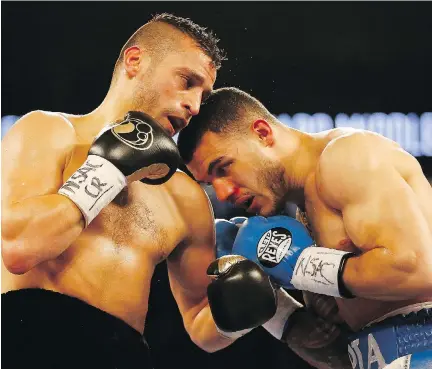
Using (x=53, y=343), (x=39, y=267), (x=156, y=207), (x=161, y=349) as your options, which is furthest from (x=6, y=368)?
(x=161, y=349)

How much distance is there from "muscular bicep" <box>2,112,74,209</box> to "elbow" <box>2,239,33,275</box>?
0.10 meters

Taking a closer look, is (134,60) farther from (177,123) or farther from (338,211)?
(338,211)

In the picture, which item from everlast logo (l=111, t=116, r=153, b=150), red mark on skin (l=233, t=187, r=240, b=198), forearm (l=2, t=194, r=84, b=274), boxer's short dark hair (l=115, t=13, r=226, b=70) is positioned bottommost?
red mark on skin (l=233, t=187, r=240, b=198)

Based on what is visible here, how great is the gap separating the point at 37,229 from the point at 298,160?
923 millimetres

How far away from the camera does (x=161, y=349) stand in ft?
15.1

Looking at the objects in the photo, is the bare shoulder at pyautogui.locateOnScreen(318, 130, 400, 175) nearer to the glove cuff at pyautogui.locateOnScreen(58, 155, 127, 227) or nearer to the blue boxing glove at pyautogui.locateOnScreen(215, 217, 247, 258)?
the blue boxing glove at pyautogui.locateOnScreen(215, 217, 247, 258)

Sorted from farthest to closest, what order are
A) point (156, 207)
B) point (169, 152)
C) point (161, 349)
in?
1. point (161, 349)
2. point (156, 207)
3. point (169, 152)

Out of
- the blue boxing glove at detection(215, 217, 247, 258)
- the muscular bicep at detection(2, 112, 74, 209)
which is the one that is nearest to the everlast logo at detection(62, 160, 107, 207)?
the muscular bicep at detection(2, 112, 74, 209)

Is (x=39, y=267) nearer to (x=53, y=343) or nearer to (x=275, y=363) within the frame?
(x=53, y=343)

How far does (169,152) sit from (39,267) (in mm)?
468

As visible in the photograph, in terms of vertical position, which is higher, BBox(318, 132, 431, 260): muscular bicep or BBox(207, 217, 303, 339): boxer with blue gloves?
BBox(318, 132, 431, 260): muscular bicep

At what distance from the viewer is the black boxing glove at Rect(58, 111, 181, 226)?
5.16ft

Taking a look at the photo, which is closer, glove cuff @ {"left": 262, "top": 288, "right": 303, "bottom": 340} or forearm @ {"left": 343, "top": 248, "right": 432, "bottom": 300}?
forearm @ {"left": 343, "top": 248, "right": 432, "bottom": 300}

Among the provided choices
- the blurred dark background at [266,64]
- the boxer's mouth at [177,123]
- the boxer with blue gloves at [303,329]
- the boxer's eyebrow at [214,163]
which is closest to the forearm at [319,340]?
the boxer with blue gloves at [303,329]
